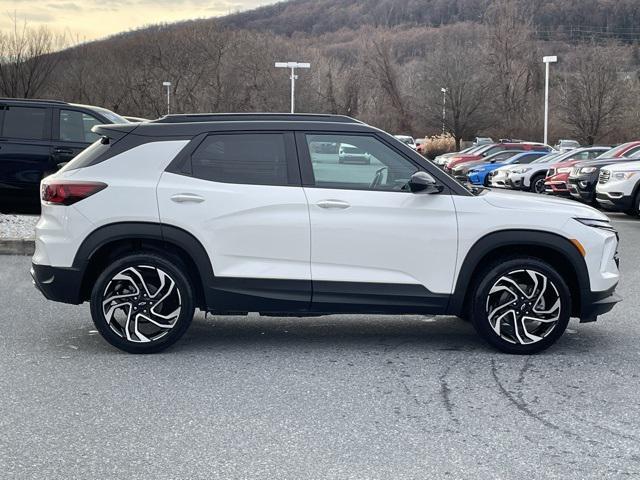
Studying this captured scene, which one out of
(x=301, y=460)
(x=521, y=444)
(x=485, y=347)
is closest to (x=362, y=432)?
(x=301, y=460)

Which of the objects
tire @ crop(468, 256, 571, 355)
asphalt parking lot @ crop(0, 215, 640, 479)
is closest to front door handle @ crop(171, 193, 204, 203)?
asphalt parking lot @ crop(0, 215, 640, 479)

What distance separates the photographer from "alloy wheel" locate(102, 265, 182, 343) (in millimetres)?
6246

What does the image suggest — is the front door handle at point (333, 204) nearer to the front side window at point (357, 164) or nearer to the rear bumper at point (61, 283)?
the front side window at point (357, 164)

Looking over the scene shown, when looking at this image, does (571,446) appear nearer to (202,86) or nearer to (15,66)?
(15,66)

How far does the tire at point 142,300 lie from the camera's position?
622cm

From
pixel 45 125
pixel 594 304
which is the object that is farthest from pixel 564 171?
pixel 594 304

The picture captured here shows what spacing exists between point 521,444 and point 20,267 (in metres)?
7.97

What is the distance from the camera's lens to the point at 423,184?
610 centimetres

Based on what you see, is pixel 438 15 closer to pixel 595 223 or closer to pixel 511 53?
pixel 511 53

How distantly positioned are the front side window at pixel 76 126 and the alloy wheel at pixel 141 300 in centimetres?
767

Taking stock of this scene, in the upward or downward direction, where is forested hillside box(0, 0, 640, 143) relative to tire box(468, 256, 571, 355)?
upward

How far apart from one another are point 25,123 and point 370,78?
86.9 meters

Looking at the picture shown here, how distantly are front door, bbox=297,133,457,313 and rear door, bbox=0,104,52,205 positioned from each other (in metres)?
8.09

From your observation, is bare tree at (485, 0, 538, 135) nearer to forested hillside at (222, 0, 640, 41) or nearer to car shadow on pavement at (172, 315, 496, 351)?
forested hillside at (222, 0, 640, 41)
